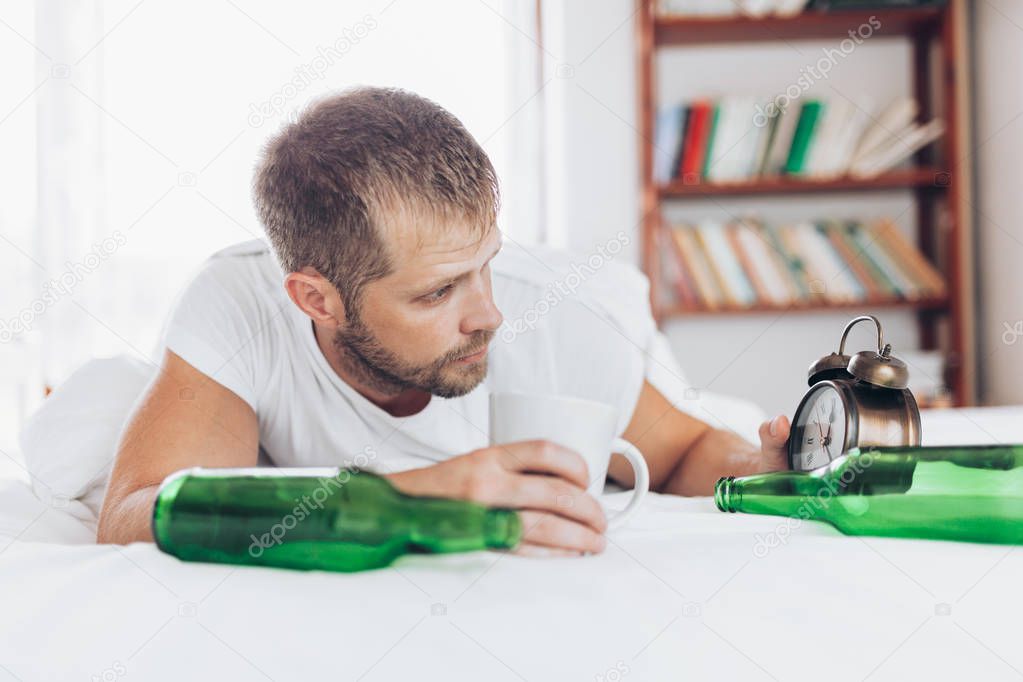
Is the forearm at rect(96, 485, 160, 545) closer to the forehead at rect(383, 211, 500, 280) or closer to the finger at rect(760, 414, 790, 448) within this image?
the forehead at rect(383, 211, 500, 280)

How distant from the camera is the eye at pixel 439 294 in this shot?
72 centimetres

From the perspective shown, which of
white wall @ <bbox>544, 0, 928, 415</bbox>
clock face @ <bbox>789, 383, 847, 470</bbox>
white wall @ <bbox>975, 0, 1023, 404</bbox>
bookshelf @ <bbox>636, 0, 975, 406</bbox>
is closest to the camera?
clock face @ <bbox>789, 383, 847, 470</bbox>

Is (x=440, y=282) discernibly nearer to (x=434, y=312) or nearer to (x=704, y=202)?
(x=434, y=312)

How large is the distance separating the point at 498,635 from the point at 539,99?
2201 millimetres

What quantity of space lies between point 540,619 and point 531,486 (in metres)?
0.07

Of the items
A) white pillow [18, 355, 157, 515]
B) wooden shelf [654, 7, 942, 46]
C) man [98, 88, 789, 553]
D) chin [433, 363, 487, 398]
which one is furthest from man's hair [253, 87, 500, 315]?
wooden shelf [654, 7, 942, 46]

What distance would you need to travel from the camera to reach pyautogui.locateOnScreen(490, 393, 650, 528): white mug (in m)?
0.54

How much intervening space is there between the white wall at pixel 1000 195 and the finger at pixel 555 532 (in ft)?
6.66

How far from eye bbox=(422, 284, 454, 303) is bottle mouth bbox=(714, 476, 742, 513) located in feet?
0.78

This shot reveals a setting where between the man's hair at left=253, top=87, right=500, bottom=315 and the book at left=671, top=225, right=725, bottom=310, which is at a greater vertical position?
the man's hair at left=253, top=87, right=500, bottom=315

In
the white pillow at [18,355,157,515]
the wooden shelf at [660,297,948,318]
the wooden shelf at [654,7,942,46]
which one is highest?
the wooden shelf at [654,7,942,46]

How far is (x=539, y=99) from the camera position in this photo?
2.56 metres

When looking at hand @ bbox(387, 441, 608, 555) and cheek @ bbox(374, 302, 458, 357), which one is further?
cheek @ bbox(374, 302, 458, 357)

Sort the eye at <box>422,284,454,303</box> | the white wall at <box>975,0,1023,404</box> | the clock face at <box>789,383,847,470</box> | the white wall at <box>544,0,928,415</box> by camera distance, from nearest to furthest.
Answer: the clock face at <box>789,383,847,470</box> < the eye at <box>422,284,454,303</box> < the white wall at <box>975,0,1023,404</box> < the white wall at <box>544,0,928,415</box>
